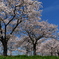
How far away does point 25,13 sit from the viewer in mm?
29297

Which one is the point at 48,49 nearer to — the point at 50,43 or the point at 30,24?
the point at 50,43

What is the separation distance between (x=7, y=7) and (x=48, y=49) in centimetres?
4262

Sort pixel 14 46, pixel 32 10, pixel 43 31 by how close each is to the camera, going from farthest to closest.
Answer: pixel 14 46 → pixel 43 31 → pixel 32 10

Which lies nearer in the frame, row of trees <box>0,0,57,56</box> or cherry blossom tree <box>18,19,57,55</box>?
row of trees <box>0,0,57,56</box>

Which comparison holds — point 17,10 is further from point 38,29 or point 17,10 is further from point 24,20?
point 38,29

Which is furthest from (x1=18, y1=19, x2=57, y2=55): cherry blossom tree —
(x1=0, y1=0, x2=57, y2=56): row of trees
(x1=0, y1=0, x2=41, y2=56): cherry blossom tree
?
(x1=0, y1=0, x2=41, y2=56): cherry blossom tree

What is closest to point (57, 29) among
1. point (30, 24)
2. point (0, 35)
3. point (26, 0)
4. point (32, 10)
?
point (30, 24)

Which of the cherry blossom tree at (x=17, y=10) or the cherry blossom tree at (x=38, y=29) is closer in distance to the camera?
the cherry blossom tree at (x=17, y=10)

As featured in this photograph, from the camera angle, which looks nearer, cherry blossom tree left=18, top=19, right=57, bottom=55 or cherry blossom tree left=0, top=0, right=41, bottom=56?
cherry blossom tree left=0, top=0, right=41, bottom=56

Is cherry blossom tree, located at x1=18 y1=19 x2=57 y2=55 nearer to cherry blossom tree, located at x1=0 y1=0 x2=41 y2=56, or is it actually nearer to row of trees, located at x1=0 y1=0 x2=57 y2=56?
row of trees, located at x1=0 y1=0 x2=57 y2=56

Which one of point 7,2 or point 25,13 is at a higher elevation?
point 7,2

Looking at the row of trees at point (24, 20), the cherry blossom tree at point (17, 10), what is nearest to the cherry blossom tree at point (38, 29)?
the row of trees at point (24, 20)

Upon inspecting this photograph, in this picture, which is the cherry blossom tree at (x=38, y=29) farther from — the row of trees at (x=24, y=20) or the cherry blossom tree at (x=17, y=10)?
the cherry blossom tree at (x=17, y=10)

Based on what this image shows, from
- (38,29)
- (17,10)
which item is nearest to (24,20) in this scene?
(17,10)
